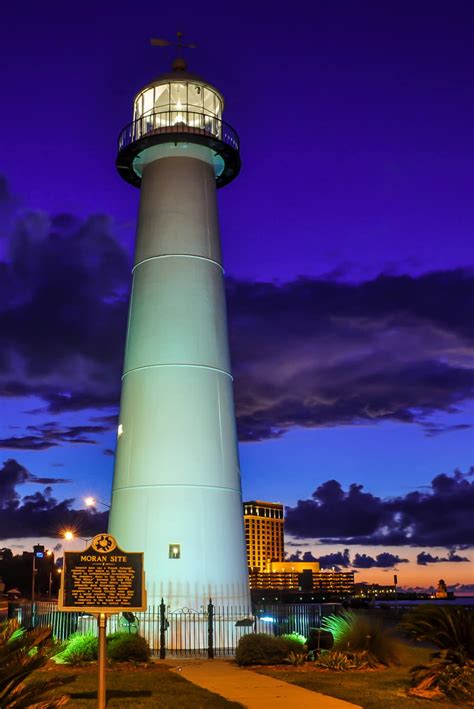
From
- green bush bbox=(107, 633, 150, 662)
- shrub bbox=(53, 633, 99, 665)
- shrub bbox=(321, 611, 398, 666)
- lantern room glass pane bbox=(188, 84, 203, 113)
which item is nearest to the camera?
shrub bbox=(321, 611, 398, 666)

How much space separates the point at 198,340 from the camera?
24719mm

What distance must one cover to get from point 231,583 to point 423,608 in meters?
8.34

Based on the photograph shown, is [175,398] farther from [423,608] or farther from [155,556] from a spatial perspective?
[423,608]

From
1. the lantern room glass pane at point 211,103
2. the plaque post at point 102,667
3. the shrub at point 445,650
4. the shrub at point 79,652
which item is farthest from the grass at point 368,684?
the lantern room glass pane at point 211,103

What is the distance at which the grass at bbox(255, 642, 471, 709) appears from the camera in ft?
45.5

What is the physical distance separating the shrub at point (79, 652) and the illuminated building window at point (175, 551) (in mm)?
3550

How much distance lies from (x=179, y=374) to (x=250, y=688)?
412 inches

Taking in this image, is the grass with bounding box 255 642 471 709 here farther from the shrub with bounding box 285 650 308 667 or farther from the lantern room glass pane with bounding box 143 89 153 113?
the lantern room glass pane with bounding box 143 89 153 113

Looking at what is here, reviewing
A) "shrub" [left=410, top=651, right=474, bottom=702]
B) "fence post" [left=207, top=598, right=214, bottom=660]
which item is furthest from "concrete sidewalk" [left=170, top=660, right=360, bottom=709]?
"shrub" [left=410, top=651, right=474, bottom=702]

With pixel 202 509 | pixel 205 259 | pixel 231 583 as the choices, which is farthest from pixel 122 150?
pixel 231 583

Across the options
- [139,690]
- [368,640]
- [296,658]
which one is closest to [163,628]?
[296,658]

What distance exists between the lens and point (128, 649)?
63.8 feet

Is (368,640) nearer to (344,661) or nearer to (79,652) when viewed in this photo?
(344,661)

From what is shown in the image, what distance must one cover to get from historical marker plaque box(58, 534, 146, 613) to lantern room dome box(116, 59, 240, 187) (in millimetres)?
16833
